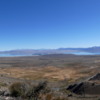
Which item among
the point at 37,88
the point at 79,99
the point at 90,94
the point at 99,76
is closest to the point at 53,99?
the point at 37,88

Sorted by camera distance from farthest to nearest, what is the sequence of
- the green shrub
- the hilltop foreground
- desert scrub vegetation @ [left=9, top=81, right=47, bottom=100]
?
the hilltop foreground → the green shrub → desert scrub vegetation @ [left=9, top=81, right=47, bottom=100]

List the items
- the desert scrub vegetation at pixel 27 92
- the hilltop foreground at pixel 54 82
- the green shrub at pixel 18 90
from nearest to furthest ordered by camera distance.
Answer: the desert scrub vegetation at pixel 27 92 < the green shrub at pixel 18 90 < the hilltop foreground at pixel 54 82

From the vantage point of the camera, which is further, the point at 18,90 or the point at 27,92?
the point at 18,90

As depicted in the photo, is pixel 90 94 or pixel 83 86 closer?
pixel 90 94

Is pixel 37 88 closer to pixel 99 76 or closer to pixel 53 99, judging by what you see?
pixel 53 99

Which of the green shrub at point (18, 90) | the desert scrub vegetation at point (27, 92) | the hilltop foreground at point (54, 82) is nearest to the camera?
the desert scrub vegetation at point (27, 92)

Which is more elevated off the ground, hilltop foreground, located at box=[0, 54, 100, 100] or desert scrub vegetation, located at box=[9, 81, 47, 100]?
desert scrub vegetation, located at box=[9, 81, 47, 100]

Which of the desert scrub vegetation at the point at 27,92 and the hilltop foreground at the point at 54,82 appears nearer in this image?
the desert scrub vegetation at the point at 27,92

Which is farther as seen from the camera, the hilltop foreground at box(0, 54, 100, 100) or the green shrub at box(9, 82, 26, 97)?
the hilltop foreground at box(0, 54, 100, 100)

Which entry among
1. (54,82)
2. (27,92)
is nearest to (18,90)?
(27,92)

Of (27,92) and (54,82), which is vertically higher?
(27,92)

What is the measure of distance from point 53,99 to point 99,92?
13.1m

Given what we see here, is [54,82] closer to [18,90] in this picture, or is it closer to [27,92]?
[18,90]

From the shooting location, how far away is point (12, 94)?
57.8ft
